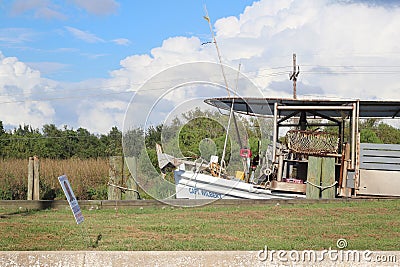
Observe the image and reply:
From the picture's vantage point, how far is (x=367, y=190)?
15.4 m

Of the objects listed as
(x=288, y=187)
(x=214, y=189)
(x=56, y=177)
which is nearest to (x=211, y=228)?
(x=214, y=189)

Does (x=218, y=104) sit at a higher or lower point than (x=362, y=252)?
higher

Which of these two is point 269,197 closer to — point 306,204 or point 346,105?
point 306,204

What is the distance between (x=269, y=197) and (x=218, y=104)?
2873mm

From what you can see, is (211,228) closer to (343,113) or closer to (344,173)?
(344,173)

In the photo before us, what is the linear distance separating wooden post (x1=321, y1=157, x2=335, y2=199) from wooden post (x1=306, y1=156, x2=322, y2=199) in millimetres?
107

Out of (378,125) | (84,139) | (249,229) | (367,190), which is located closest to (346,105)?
(367,190)

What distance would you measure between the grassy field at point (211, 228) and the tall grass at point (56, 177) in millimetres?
4463

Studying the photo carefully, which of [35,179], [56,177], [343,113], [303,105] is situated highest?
[303,105]

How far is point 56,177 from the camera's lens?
18562 millimetres

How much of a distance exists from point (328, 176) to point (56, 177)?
8456mm

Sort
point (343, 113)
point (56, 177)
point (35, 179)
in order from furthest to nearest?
point (56, 177) → point (343, 113) → point (35, 179)

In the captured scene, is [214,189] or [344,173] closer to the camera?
[214,189]

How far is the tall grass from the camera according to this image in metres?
17.8
